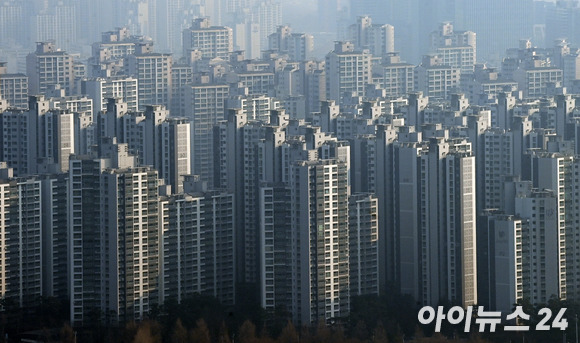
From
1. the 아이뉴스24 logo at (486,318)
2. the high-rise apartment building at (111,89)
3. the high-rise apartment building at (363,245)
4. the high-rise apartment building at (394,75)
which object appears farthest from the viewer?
the high-rise apartment building at (394,75)

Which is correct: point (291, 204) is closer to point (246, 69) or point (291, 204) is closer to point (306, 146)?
point (306, 146)

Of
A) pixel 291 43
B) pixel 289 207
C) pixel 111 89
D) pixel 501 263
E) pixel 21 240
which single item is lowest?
pixel 501 263

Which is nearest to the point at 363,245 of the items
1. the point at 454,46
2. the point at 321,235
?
the point at 321,235

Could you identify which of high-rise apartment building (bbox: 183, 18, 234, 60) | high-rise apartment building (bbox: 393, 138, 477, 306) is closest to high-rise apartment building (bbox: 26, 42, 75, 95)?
high-rise apartment building (bbox: 183, 18, 234, 60)

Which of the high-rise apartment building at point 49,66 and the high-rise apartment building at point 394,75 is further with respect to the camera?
the high-rise apartment building at point 394,75

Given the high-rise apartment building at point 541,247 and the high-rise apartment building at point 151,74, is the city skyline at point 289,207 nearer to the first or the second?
the high-rise apartment building at point 541,247

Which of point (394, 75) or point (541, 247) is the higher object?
point (394, 75)

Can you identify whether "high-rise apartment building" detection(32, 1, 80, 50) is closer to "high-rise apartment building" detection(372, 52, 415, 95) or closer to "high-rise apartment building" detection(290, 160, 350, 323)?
"high-rise apartment building" detection(372, 52, 415, 95)

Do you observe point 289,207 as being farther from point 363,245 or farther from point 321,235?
point 363,245

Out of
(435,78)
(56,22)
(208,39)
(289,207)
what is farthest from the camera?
(208,39)

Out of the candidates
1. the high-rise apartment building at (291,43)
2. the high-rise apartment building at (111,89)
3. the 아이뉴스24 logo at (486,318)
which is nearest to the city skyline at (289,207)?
the 아이뉴스24 logo at (486,318)

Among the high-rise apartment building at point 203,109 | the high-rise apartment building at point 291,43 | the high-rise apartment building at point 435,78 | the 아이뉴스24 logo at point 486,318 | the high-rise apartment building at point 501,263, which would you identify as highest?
the high-rise apartment building at point 291,43

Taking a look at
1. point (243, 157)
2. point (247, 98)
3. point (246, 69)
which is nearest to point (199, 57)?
point (246, 69)
